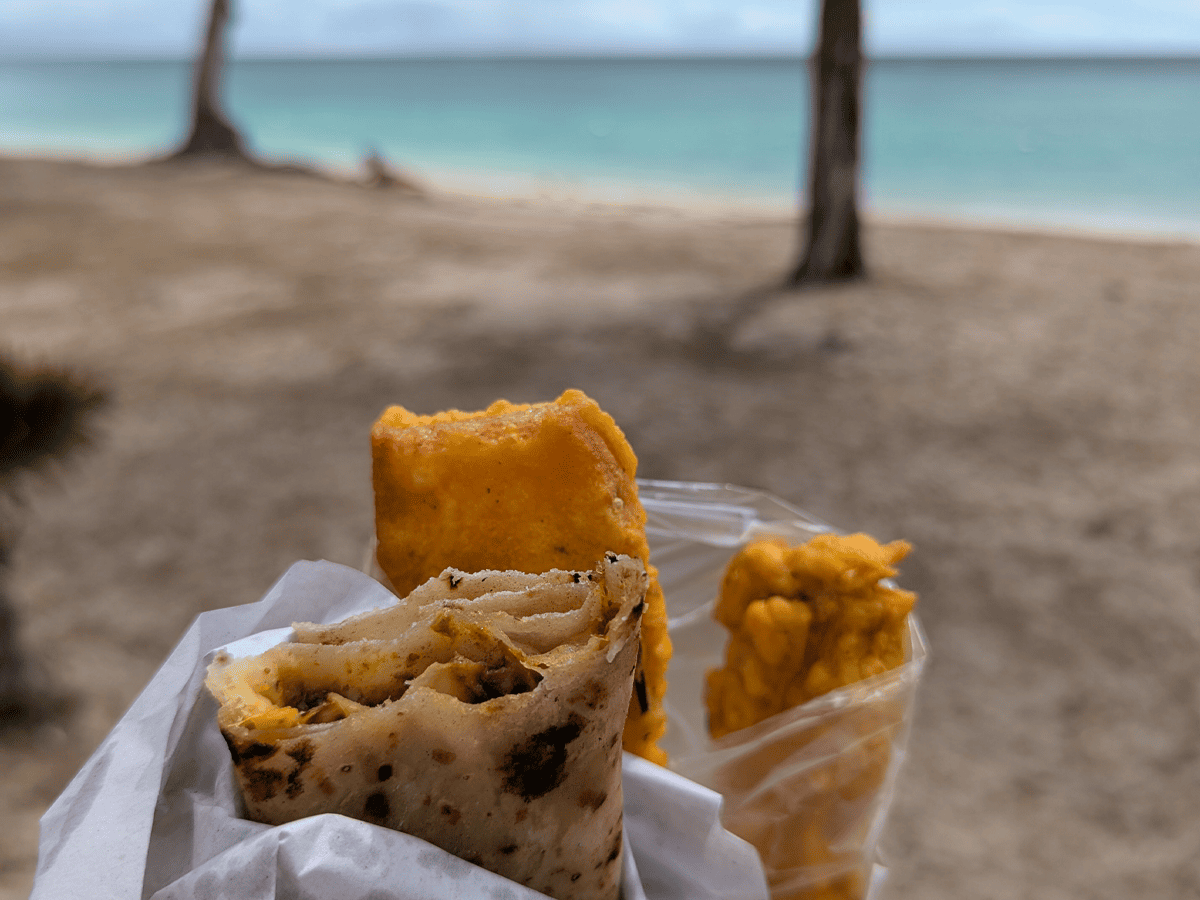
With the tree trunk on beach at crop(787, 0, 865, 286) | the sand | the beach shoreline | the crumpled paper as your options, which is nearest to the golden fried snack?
the crumpled paper

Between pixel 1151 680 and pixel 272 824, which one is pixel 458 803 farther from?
pixel 1151 680

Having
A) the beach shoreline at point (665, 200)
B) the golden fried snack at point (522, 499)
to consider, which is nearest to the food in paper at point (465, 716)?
the golden fried snack at point (522, 499)

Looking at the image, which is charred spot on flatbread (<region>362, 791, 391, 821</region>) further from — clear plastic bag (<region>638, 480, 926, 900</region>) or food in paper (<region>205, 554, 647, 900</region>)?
clear plastic bag (<region>638, 480, 926, 900</region>)

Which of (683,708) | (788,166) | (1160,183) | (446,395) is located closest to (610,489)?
(683,708)

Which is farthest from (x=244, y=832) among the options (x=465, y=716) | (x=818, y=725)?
(x=818, y=725)

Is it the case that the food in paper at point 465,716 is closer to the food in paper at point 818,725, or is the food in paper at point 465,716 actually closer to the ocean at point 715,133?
the food in paper at point 818,725

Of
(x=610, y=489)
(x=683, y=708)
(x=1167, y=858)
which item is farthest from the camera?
(x=1167, y=858)
